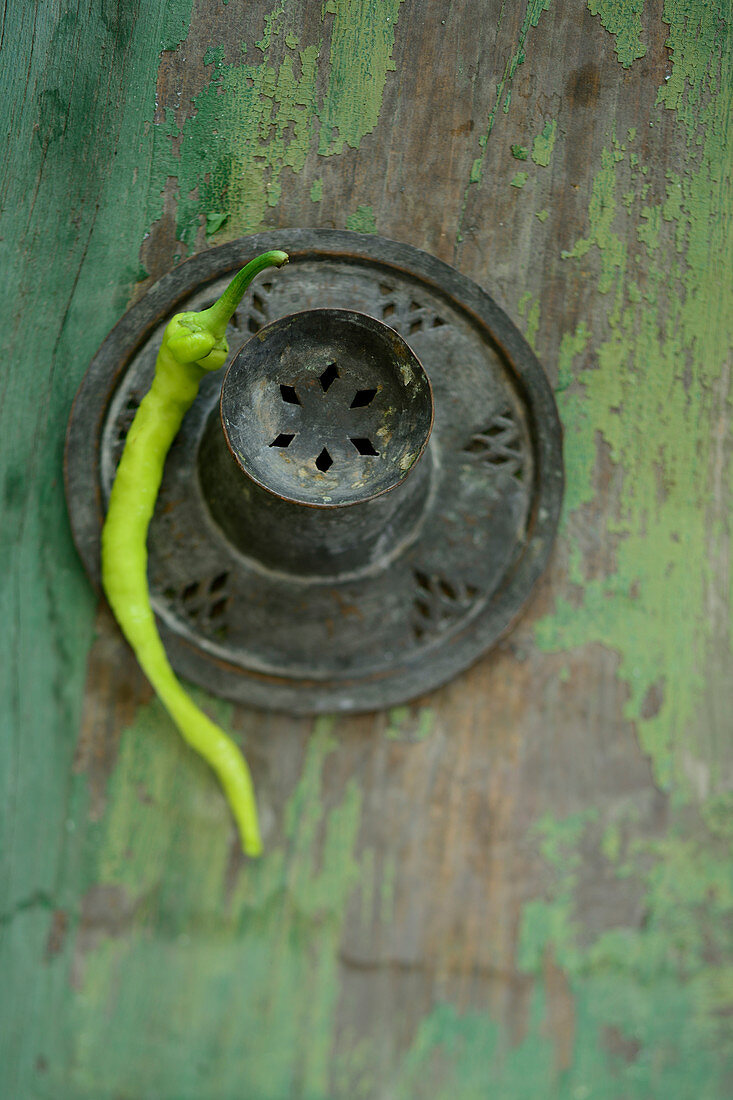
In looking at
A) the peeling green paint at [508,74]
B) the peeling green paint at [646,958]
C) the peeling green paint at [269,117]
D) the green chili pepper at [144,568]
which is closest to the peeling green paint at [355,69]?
the peeling green paint at [269,117]

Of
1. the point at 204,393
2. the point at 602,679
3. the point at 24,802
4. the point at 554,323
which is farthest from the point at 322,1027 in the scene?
the point at 554,323

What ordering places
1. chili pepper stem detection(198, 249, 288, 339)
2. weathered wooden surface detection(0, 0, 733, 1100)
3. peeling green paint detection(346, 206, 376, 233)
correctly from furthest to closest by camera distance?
peeling green paint detection(346, 206, 376, 233) < weathered wooden surface detection(0, 0, 733, 1100) < chili pepper stem detection(198, 249, 288, 339)

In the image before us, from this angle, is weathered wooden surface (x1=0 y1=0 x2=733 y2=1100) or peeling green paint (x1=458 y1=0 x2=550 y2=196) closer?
weathered wooden surface (x1=0 y1=0 x2=733 y2=1100)

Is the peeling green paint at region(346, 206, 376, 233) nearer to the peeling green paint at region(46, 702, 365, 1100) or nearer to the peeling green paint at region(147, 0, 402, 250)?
the peeling green paint at region(147, 0, 402, 250)

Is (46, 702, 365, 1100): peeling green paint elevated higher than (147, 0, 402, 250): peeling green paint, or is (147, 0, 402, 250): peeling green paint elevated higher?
(147, 0, 402, 250): peeling green paint

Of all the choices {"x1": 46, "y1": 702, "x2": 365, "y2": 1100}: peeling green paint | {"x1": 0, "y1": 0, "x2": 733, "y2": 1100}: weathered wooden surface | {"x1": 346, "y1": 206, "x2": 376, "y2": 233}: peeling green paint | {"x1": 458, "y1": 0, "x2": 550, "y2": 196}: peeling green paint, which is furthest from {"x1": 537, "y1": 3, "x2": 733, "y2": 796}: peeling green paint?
{"x1": 46, "y1": 702, "x2": 365, "y2": 1100}: peeling green paint

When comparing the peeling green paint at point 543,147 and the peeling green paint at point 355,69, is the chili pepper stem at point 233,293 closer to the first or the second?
the peeling green paint at point 355,69

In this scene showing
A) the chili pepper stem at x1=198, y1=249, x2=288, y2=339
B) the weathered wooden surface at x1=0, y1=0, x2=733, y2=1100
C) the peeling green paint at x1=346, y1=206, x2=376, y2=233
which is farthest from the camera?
the peeling green paint at x1=346, y1=206, x2=376, y2=233

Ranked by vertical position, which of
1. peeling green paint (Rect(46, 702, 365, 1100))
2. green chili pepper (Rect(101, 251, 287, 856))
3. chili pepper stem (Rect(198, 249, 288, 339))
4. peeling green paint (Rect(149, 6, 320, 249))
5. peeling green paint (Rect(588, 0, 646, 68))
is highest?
peeling green paint (Rect(588, 0, 646, 68))

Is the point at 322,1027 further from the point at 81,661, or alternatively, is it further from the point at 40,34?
the point at 40,34
